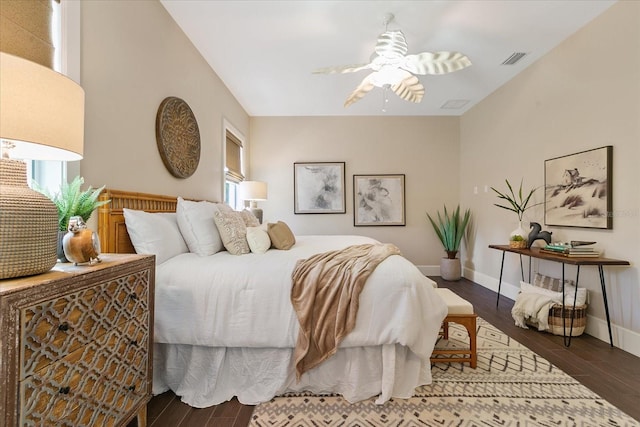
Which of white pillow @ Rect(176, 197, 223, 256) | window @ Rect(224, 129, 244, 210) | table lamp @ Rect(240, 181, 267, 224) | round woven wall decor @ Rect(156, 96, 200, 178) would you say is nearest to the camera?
white pillow @ Rect(176, 197, 223, 256)

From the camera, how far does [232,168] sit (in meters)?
4.16

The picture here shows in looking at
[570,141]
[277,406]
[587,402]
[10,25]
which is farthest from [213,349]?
[570,141]

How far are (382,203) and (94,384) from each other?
4440 millimetres

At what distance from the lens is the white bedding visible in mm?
1604

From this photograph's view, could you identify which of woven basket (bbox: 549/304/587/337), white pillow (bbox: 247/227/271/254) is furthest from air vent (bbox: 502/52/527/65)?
white pillow (bbox: 247/227/271/254)

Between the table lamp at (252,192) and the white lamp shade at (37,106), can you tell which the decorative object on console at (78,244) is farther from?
the table lamp at (252,192)

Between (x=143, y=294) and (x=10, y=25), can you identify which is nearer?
(x=10, y=25)

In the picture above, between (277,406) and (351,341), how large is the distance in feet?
1.84

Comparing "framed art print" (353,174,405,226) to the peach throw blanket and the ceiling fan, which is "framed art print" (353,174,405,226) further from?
the peach throw blanket

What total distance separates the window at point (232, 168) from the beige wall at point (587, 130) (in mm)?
3694

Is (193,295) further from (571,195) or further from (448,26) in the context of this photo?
(571,195)

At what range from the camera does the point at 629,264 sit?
2193mm

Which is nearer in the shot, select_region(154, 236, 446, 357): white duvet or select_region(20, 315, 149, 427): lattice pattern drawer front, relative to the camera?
select_region(20, 315, 149, 427): lattice pattern drawer front

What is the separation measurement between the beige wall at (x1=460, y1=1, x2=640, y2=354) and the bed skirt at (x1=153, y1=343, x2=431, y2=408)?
1969 millimetres
